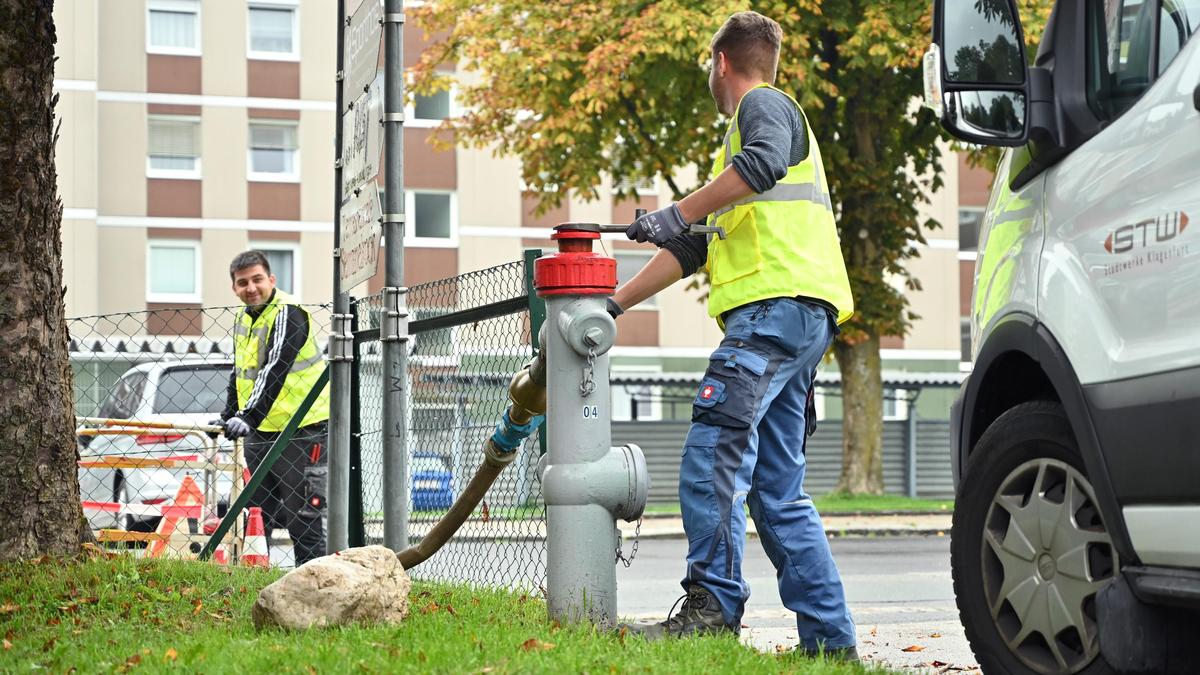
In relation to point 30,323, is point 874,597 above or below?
below

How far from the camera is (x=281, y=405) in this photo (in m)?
9.36

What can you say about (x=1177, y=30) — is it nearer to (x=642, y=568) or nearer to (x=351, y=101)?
(x=351, y=101)

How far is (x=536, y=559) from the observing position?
676 centimetres

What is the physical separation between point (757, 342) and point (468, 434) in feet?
8.55

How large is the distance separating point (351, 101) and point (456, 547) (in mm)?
2041

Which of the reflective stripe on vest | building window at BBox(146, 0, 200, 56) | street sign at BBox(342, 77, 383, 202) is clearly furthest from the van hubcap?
building window at BBox(146, 0, 200, 56)

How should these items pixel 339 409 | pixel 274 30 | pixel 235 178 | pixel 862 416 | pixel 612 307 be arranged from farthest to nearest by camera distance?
pixel 274 30 → pixel 235 178 → pixel 862 416 → pixel 339 409 → pixel 612 307

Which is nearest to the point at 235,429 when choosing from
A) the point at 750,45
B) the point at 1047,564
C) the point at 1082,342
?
the point at 750,45

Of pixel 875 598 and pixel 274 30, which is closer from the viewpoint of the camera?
pixel 875 598

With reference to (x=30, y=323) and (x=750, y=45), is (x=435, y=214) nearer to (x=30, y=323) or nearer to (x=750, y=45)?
(x=30, y=323)

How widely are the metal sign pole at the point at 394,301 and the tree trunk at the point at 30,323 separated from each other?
132 centimetres

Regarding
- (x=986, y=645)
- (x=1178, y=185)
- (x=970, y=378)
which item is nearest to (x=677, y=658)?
(x=986, y=645)

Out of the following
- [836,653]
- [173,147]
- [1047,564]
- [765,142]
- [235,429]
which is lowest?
[836,653]

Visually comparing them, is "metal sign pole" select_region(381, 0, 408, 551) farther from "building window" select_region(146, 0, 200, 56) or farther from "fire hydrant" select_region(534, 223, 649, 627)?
"building window" select_region(146, 0, 200, 56)
